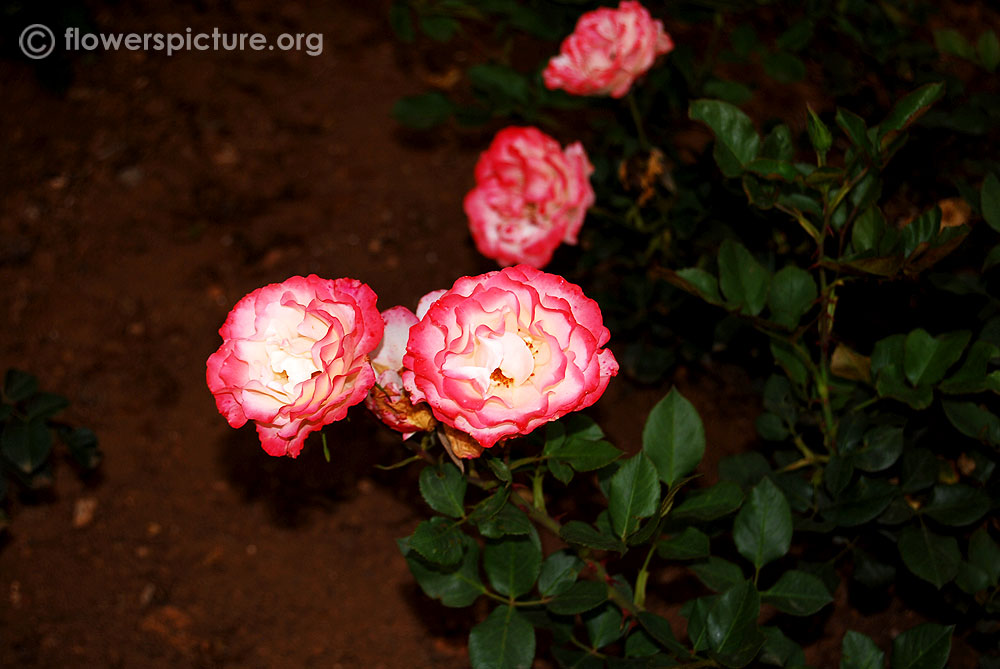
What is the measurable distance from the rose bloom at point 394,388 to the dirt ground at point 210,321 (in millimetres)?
328

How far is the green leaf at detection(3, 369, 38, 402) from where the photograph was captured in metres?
1.08

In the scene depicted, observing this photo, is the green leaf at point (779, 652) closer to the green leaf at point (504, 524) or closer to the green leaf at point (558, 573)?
the green leaf at point (558, 573)

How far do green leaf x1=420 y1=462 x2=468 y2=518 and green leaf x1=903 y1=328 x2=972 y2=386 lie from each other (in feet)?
1.73

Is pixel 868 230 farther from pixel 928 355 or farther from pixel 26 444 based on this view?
pixel 26 444

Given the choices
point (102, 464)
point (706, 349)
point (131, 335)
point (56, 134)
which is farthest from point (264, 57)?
point (706, 349)

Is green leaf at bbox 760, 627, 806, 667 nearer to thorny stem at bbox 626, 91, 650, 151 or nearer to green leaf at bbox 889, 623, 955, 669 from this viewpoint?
green leaf at bbox 889, 623, 955, 669

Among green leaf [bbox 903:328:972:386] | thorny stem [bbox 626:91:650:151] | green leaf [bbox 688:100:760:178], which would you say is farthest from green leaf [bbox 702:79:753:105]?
green leaf [bbox 903:328:972:386]

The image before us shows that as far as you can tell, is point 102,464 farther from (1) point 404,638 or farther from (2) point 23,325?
(1) point 404,638

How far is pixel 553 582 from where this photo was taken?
0.84m

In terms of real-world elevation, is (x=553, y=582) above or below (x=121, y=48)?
above

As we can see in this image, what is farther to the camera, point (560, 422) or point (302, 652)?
point (302, 652)

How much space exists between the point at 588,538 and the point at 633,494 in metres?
0.07

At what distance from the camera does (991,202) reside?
0.91 m

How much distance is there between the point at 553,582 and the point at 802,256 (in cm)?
65
